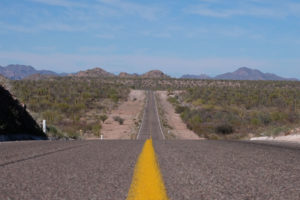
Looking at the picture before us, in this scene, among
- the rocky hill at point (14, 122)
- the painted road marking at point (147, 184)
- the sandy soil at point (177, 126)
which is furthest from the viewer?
the sandy soil at point (177, 126)

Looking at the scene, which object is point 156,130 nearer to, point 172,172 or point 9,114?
point 9,114

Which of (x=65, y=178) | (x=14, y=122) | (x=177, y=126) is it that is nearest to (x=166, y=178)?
(x=65, y=178)

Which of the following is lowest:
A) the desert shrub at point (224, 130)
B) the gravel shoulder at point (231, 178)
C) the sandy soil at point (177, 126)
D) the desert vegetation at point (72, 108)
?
the sandy soil at point (177, 126)

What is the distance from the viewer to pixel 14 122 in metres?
18.3

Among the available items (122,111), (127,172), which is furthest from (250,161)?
(122,111)

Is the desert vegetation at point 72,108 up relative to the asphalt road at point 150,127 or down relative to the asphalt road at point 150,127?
up

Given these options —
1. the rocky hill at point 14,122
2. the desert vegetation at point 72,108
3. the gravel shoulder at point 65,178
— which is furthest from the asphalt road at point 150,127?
the gravel shoulder at point 65,178

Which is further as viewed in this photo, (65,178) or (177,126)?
(177,126)

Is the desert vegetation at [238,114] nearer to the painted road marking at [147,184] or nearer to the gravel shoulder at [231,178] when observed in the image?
the gravel shoulder at [231,178]

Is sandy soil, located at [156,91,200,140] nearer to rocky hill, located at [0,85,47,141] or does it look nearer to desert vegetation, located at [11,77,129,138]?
desert vegetation, located at [11,77,129,138]

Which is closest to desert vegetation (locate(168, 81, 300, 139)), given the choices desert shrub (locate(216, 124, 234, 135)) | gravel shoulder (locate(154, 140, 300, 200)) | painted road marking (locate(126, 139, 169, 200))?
desert shrub (locate(216, 124, 234, 135))

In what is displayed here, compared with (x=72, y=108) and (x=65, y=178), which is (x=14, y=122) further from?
(x=72, y=108)

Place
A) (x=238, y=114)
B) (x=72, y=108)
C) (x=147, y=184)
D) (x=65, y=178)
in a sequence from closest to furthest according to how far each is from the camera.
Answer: (x=147, y=184)
(x=65, y=178)
(x=238, y=114)
(x=72, y=108)

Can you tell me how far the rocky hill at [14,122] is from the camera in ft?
54.1
